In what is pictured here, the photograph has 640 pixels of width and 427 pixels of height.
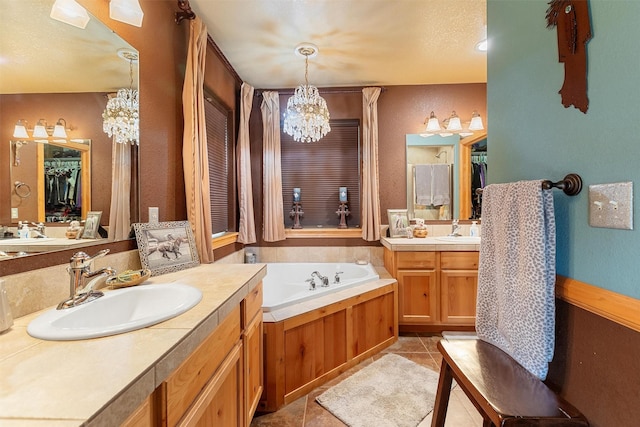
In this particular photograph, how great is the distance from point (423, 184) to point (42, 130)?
3142mm

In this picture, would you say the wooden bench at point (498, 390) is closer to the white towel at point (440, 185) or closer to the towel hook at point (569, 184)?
the towel hook at point (569, 184)

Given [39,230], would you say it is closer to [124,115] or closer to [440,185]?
[124,115]

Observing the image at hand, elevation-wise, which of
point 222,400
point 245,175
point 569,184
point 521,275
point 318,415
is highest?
point 245,175

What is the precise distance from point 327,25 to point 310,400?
8.79ft

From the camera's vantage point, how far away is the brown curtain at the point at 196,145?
6.00 feet

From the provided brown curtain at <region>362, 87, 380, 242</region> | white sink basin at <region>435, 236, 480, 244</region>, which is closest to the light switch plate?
white sink basin at <region>435, 236, 480, 244</region>

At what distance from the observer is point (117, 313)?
1072 millimetres

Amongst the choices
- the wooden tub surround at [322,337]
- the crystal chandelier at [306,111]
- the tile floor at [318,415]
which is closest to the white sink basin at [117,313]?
the wooden tub surround at [322,337]

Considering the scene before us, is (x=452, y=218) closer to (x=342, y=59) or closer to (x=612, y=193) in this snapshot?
(x=342, y=59)

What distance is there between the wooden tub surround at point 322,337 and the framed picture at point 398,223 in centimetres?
73

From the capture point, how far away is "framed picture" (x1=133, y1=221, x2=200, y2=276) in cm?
145

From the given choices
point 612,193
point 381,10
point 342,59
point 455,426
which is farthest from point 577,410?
point 342,59

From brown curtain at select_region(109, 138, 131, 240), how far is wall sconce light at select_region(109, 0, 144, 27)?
21.9 inches

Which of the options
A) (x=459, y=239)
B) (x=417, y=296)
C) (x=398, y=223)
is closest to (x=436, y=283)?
(x=417, y=296)
